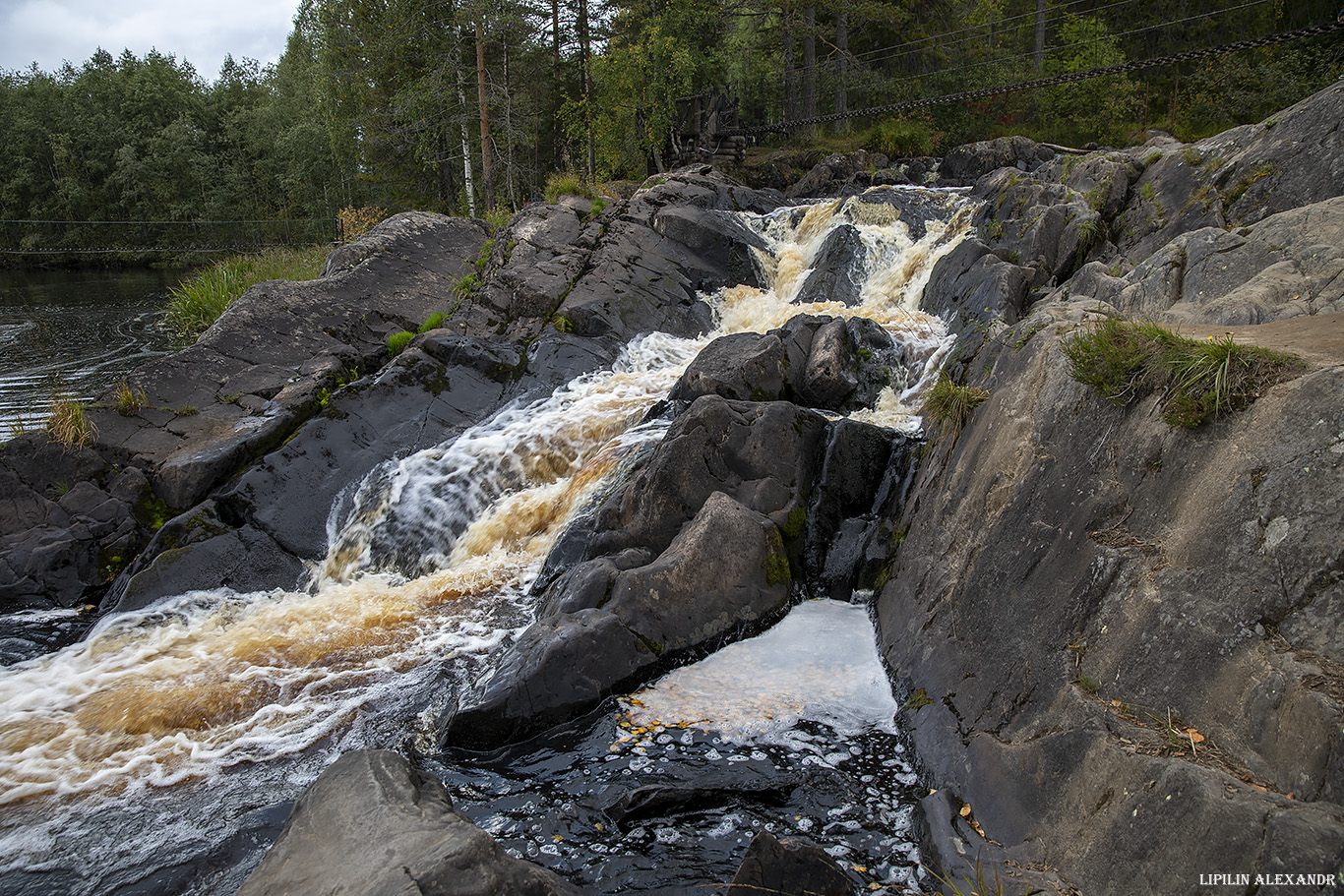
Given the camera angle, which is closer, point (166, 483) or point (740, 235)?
point (166, 483)

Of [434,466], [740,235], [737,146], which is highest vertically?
[737,146]

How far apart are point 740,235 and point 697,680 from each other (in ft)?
41.3

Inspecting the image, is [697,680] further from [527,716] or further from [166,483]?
[166,483]

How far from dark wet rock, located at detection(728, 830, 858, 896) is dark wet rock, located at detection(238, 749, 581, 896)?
94 cm

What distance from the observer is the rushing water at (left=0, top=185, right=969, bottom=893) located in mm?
4660

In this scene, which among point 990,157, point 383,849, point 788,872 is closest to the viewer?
point 383,849

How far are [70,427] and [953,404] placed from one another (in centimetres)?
1155

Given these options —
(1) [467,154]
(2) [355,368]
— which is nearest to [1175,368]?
(2) [355,368]

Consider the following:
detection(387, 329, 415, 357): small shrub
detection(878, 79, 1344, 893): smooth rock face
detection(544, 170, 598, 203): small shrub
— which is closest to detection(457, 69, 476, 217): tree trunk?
detection(544, 170, 598, 203): small shrub

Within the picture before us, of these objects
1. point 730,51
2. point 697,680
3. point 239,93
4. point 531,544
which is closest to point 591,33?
point 730,51

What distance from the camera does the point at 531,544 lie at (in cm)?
892

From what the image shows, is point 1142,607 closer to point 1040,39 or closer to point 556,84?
point 1040,39

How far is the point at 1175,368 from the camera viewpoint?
14.1 feet

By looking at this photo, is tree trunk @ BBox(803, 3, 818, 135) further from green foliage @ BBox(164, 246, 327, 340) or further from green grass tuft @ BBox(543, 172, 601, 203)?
green foliage @ BBox(164, 246, 327, 340)
